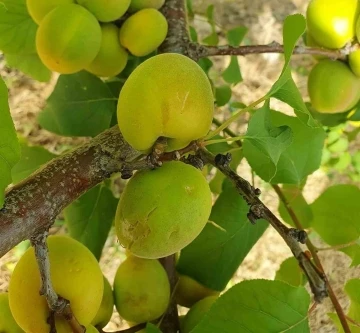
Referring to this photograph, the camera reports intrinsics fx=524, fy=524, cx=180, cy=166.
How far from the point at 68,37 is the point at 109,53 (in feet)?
0.34

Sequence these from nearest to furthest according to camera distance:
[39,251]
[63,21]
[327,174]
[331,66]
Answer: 1. [39,251]
2. [63,21]
3. [331,66]
4. [327,174]

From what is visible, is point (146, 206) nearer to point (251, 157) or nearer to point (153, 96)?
point (153, 96)

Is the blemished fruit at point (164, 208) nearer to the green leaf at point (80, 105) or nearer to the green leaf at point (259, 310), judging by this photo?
the green leaf at point (259, 310)

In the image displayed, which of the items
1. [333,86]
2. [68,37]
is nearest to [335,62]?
[333,86]

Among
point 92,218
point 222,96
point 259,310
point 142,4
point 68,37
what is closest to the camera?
point 259,310

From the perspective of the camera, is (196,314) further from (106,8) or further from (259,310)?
(106,8)

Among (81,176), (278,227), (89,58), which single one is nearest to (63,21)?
(89,58)

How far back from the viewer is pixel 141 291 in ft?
2.30

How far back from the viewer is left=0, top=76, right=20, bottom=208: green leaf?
16.7 inches

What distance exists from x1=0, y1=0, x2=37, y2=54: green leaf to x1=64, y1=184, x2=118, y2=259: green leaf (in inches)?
10.1

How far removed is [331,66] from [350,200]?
20 cm

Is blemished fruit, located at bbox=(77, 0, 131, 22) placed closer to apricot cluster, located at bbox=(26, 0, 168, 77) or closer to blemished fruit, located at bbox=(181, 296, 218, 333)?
apricot cluster, located at bbox=(26, 0, 168, 77)

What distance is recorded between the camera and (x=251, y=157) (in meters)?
0.68

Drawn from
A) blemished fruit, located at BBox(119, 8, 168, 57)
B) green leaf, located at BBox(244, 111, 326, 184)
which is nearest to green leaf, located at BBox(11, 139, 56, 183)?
blemished fruit, located at BBox(119, 8, 168, 57)
